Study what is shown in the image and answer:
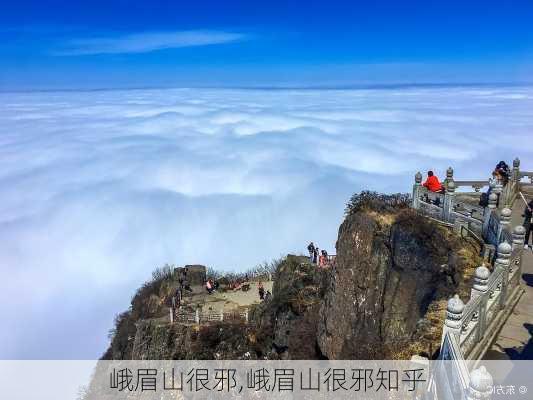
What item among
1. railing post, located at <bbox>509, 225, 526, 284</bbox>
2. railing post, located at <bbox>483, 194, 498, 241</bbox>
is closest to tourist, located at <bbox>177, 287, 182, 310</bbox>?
railing post, located at <bbox>483, 194, 498, 241</bbox>

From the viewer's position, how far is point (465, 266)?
37.7 ft

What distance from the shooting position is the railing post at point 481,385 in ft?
14.5

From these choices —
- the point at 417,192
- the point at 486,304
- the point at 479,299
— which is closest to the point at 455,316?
the point at 479,299

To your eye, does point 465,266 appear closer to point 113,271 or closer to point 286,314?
point 286,314

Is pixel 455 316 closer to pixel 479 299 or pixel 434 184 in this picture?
pixel 479 299

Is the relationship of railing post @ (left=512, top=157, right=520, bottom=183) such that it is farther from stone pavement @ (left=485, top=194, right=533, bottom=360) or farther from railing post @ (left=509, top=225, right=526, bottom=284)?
railing post @ (left=509, top=225, right=526, bottom=284)

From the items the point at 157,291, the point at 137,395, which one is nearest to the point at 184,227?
the point at 157,291

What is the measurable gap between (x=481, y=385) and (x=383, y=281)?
408 inches

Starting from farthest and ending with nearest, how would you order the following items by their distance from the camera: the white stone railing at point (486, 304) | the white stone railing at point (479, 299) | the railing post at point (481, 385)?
the white stone railing at point (486, 304)
the white stone railing at point (479, 299)
the railing post at point (481, 385)

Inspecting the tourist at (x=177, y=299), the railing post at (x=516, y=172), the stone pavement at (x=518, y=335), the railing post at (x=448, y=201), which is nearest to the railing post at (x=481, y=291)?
the stone pavement at (x=518, y=335)

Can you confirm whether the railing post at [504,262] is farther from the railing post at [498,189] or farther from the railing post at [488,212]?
the railing post at [498,189]

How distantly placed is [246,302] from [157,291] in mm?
8448

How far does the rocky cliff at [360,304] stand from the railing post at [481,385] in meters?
4.92

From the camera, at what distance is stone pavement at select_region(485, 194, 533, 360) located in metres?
7.21
